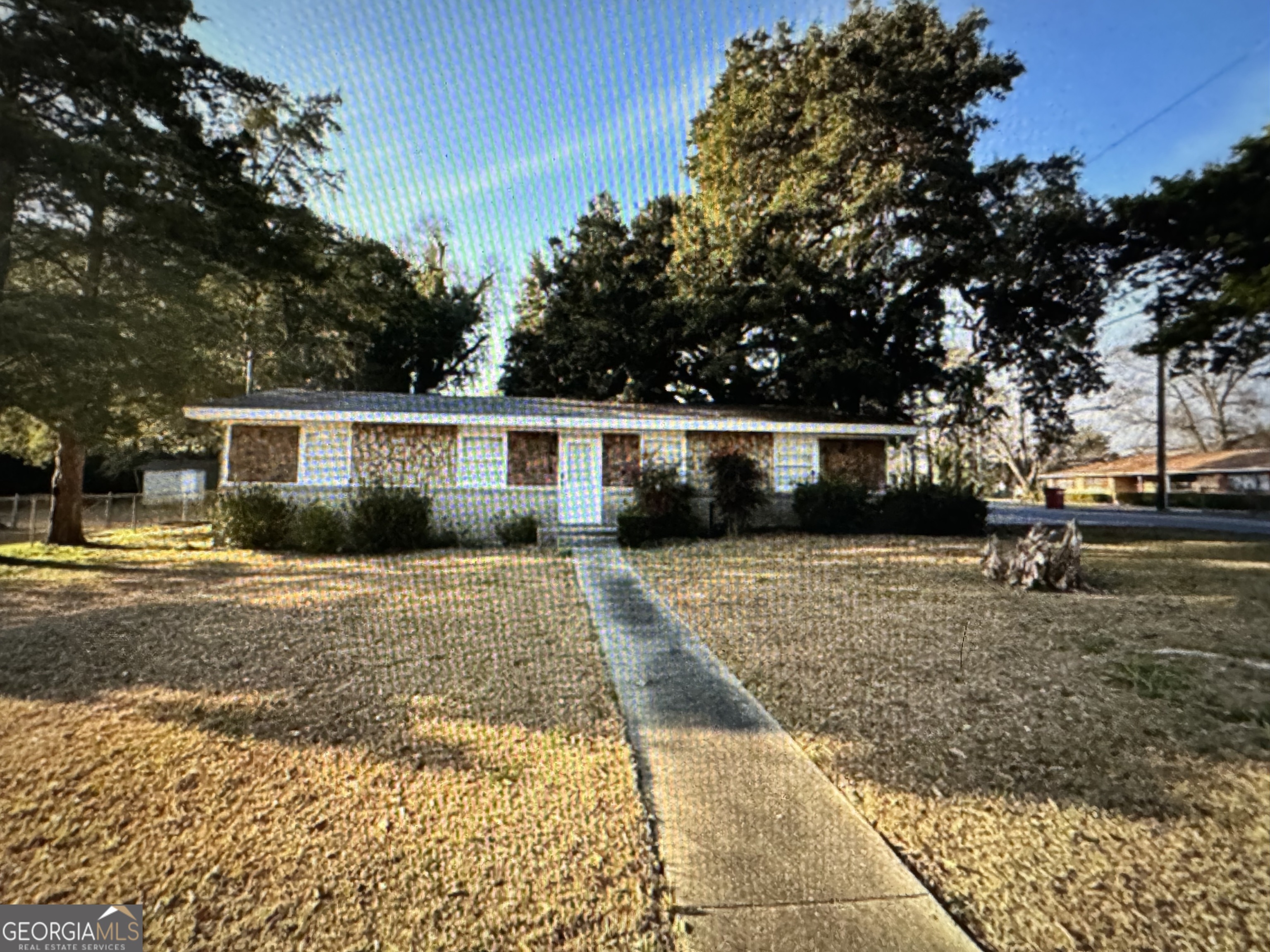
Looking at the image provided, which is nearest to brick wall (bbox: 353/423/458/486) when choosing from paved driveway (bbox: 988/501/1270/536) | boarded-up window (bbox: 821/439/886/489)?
boarded-up window (bbox: 821/439/886/489)

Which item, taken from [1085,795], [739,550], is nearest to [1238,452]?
[739,550]

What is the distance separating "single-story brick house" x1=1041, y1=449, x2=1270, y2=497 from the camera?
32.8 m

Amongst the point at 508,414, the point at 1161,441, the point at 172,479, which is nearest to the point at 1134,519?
the point at 1161,441

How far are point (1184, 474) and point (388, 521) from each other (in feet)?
150

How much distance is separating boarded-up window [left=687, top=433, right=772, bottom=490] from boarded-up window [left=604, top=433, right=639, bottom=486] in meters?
1.37

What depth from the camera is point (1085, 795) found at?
8.89 feet

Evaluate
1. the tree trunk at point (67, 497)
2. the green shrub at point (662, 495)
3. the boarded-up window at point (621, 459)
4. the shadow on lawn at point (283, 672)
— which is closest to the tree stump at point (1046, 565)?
the green shrub at point (662, 495)

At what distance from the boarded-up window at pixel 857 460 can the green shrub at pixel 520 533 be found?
7.26 metres

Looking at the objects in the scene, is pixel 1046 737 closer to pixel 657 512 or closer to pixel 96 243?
pixel 657 512

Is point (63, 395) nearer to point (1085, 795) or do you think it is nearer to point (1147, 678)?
point (1085, 795)

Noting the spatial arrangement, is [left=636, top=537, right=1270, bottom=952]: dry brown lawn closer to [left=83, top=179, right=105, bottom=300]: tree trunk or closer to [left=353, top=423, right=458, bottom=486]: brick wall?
[left=353, top=423, right=458, bottom=486]: brick wall

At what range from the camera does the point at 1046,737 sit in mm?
3303

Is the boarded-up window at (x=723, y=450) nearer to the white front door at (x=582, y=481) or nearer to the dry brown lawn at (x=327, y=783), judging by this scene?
the white front door at (x=582, y=481)

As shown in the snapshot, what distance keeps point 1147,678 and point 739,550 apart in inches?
272
